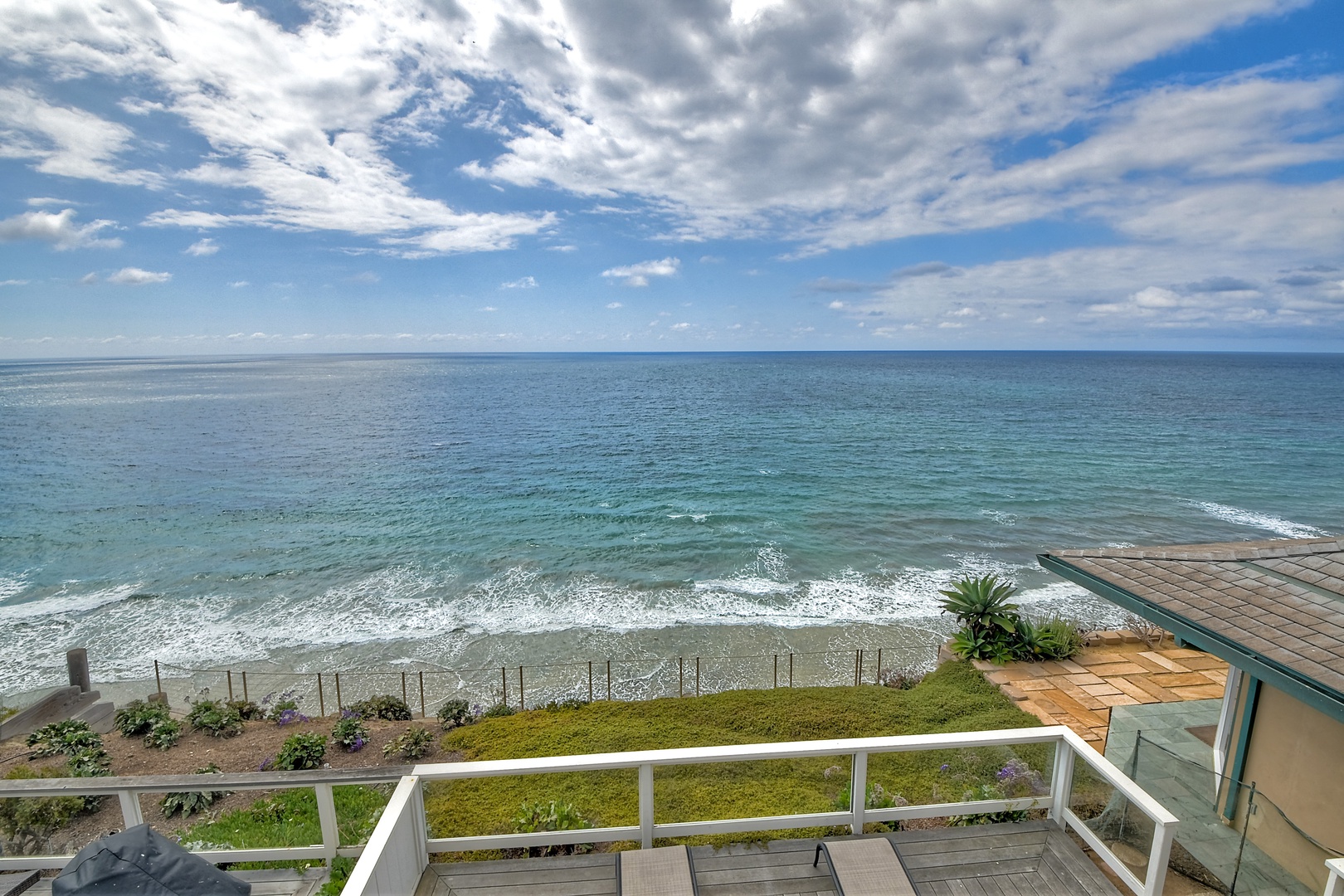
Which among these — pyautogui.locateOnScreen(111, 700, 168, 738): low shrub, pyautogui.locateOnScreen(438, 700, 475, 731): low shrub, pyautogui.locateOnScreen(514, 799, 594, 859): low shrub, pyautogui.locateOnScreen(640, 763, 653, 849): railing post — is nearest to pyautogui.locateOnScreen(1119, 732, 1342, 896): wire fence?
pyautogui.locateOnScreen(640, 763, 653, 849): railing post

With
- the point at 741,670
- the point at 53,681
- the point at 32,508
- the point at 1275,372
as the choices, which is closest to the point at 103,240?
the point at 32,508

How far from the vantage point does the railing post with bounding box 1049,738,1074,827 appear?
16.0 ft

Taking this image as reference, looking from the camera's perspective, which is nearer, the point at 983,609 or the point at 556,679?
the point at 983,609

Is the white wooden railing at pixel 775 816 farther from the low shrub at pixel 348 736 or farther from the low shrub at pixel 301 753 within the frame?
the low shrub at pixel 348 736

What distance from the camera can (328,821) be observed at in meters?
4.45

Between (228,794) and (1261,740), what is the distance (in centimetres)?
860

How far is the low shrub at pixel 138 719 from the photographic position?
11031 millimetres

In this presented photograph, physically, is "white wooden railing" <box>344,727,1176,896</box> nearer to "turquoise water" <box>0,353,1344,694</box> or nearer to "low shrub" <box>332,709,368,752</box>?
"low shrub" <box>332,709,368,752</box>

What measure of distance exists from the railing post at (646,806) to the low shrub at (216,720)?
33.4ft

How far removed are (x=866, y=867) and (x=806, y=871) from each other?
457 mm

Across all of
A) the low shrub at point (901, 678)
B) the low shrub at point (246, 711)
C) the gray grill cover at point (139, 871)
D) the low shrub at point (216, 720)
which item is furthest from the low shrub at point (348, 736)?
the low shrub at point (901, 678)

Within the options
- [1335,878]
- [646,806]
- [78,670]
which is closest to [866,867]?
[646,806]

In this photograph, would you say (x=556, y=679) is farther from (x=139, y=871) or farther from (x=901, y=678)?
(x=139, y=871)

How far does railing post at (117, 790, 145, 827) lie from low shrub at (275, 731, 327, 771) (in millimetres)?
5821
